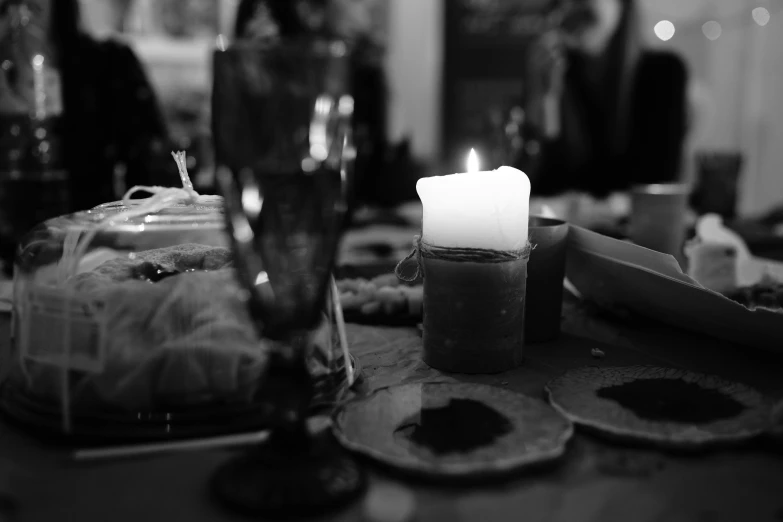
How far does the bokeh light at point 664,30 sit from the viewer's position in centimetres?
445

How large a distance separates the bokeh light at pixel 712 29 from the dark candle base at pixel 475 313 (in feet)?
14.0

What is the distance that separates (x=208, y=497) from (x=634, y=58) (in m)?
3.46

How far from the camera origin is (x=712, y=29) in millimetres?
4305

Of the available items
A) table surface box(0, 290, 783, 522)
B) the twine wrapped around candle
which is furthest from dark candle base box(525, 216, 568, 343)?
table surface box(0, 290, 783, 522)

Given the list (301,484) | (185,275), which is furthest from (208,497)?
(185,275)

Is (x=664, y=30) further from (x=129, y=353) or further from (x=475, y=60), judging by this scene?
(x=129, y=353)

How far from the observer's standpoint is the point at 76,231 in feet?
2.04

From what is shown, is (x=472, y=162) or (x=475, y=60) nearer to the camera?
(x=472, y=162)

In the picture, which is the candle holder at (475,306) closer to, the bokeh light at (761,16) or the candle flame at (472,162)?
the candle flame at (472,162)

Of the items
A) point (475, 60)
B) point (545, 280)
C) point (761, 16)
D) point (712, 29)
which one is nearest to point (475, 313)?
point (545, 280)

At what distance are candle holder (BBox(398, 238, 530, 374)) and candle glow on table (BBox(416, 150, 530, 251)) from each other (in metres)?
0.01

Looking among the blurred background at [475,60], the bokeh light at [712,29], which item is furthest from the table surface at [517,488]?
the bokeh light at [712,29]

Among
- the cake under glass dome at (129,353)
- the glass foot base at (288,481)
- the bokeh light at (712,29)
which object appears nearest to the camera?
the glass foot base at (288,481)

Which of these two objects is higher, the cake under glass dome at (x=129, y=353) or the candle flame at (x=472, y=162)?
the candle flame at (x=472, y=162)
